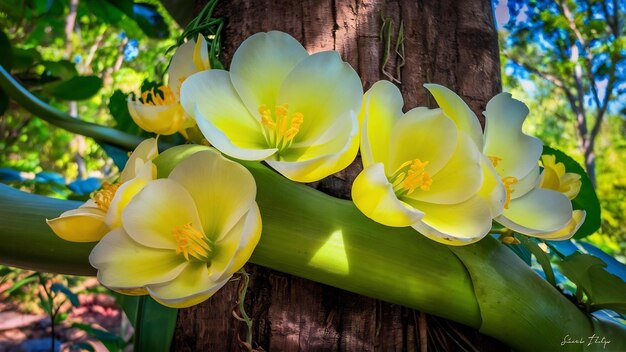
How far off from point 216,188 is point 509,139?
25 cm

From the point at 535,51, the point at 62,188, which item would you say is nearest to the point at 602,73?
the point at 535,51

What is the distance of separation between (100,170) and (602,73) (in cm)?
387

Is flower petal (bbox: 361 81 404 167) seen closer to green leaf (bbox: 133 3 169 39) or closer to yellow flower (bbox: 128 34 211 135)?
yellow flower (bbox: 128 34 211 135)

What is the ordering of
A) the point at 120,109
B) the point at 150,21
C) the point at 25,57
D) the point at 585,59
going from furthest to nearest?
the point at 585,59
the point at 150,21
the point at 25,57
the point at 120,109

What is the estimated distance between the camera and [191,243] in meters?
0.34

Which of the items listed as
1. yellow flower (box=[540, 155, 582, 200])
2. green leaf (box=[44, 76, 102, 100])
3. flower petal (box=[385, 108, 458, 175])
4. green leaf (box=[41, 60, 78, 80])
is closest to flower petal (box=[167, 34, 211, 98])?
flower petal (box=[385, 108, 458, 175])

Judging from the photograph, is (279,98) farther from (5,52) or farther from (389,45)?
(5,52)

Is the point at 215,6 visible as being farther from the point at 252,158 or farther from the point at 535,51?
the point at 535,51

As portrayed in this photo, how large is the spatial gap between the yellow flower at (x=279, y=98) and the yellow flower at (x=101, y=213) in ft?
0.19

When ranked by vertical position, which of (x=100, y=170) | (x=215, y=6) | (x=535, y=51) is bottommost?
(x=100, y=170)

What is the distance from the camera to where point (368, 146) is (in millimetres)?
344

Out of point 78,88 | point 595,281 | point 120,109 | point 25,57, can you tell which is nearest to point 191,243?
point 595,281

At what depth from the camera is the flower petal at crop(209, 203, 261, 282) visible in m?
0.31

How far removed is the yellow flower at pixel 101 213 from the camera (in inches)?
13.6
